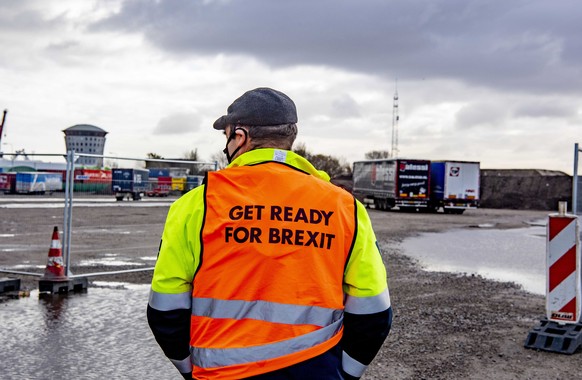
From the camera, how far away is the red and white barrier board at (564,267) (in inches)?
292

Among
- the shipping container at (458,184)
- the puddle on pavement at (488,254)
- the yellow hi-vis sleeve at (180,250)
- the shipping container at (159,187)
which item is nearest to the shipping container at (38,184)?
the shipping container at (159,187)

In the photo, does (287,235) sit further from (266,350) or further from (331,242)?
(266,350)

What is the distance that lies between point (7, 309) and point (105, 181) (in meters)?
6.73

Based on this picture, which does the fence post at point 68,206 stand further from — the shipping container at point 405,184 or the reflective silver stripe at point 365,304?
the shipping container at point 405,184

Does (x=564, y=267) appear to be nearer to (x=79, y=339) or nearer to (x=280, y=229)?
(x=79, y=339)

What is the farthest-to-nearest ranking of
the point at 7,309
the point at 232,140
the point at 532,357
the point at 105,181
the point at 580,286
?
the point at 105,181 → the point at 7,309 → the point at 580,286 → the point at 532,357 → the point at 232,140

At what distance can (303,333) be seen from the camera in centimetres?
249

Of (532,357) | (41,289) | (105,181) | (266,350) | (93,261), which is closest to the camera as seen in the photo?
(266,350)

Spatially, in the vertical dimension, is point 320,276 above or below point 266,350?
above

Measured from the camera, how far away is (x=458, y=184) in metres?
43.1

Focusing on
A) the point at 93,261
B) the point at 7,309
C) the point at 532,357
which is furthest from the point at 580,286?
the point at 93,261

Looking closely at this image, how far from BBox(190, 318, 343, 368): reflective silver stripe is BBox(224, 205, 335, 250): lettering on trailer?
331 mm

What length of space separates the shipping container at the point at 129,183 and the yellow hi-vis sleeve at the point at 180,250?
12.3 metres

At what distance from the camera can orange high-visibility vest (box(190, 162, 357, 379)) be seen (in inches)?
97.5
